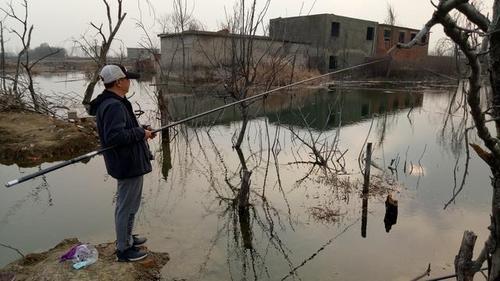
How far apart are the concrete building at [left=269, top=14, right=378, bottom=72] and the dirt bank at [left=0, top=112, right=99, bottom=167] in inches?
866

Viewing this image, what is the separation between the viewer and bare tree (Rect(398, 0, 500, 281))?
4.83ft

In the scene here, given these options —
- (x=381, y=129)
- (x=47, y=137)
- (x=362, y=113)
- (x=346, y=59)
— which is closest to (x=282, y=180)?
(x=47, y=137)

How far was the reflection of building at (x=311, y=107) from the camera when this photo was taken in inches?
513

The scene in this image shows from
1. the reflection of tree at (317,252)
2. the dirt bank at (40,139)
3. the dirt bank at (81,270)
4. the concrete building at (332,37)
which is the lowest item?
the reflection of tree at (317,252)

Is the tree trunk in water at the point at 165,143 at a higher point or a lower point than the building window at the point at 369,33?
lower

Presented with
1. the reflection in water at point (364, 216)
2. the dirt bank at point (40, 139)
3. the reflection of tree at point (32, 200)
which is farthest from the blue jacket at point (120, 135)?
the dirt bank at point (40, 139)

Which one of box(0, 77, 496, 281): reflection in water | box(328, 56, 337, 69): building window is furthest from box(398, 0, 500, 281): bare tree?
box(328, 56, 337, 69): building window

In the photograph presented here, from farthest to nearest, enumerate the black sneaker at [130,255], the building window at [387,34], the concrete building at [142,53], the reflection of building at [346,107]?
1. the building window at [387,34]
2. the reflection of building at [346,107]
3. the concrete building at [142,53]
4. the black sneaker at [130,255]

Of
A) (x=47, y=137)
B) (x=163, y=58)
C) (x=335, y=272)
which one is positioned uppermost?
(x=163, y=58)

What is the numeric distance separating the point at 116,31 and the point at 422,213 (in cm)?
833

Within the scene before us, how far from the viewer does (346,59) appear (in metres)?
32.0

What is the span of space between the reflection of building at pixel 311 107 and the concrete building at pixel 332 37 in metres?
8.98

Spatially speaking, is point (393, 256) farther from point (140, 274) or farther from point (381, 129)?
point (381, 129)

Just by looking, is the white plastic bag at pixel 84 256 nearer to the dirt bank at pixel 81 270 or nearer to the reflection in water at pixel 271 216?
the dirt bank at pixel 81 270
